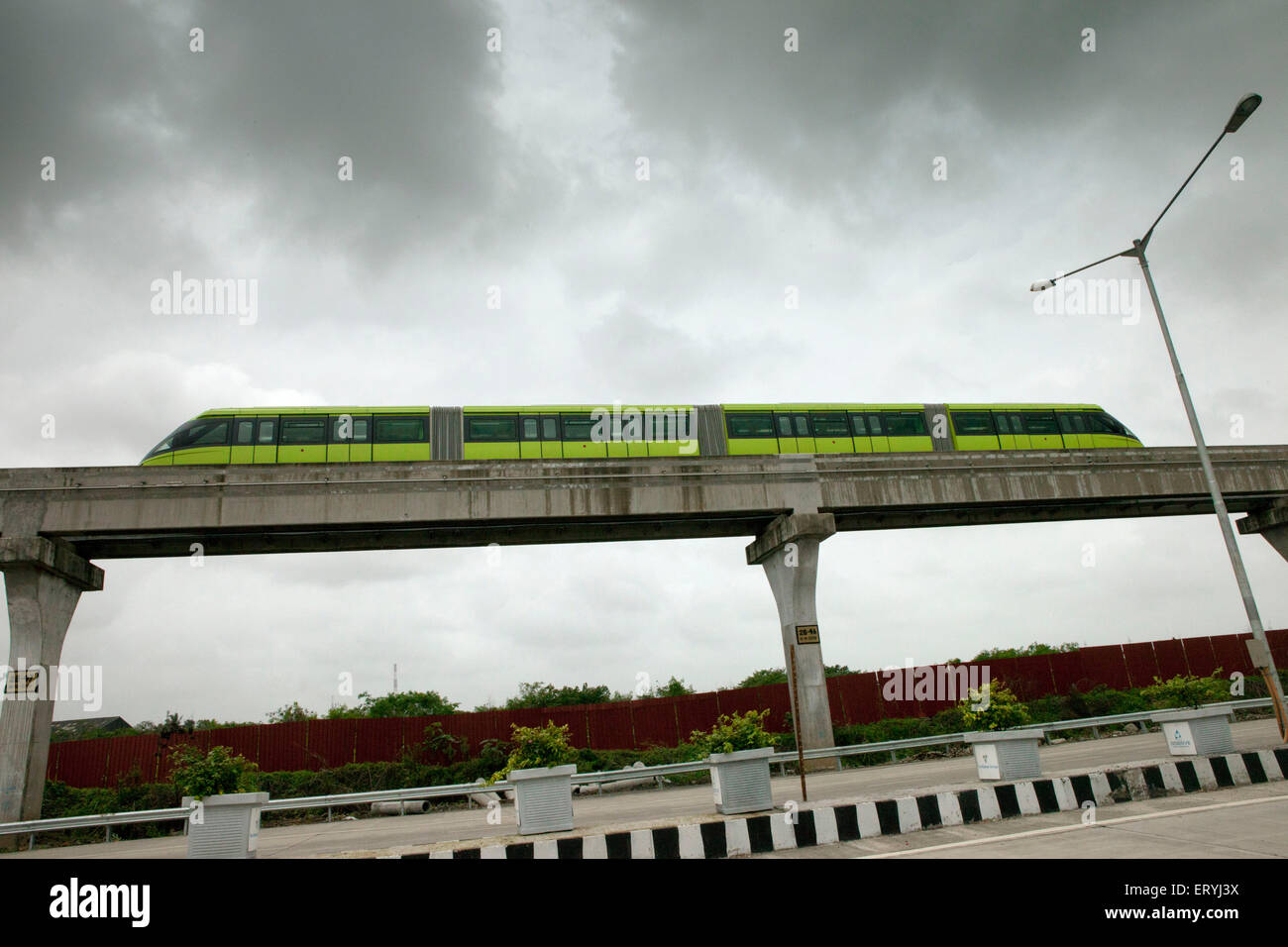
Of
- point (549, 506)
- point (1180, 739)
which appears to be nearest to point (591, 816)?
point (1180, 739)

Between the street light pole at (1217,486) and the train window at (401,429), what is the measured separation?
15.7 meters

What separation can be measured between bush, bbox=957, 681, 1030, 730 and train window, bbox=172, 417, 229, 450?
63.2ft

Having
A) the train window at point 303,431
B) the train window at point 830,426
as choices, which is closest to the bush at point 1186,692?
the train window at point 830,426

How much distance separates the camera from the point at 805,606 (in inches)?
892

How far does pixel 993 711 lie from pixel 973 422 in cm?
1798

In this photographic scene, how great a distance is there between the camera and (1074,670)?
29.0 metres

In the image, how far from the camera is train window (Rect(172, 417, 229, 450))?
2062 centimetres

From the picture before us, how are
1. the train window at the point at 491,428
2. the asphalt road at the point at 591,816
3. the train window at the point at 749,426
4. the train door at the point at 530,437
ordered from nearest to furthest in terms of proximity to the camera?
the asphalt road at the point at 591,816
the train window at the point at 491,428
the train door at the point at 530,437
the train window at the point at 749,426

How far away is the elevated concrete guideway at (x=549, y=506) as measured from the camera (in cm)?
1873

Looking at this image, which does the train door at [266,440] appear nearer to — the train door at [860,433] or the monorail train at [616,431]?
the monorail train at [616,431]

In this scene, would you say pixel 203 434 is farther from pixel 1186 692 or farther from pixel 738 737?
pixel 1186 692

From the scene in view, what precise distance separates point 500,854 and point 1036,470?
22576 mm

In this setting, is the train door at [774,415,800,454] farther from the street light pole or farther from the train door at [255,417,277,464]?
the train door at [255,417,277,464]
